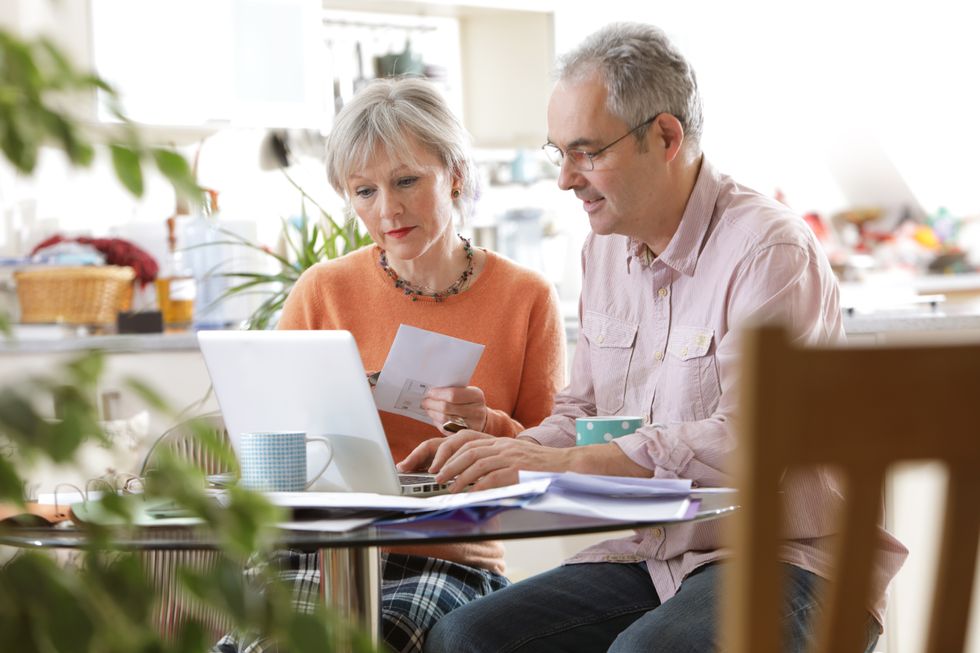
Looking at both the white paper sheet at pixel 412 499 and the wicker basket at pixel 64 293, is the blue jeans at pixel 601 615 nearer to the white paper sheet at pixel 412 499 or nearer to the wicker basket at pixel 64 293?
the white paper sheet at pixel 412 499

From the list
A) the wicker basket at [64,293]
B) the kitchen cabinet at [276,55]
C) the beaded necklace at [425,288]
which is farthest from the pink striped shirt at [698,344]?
the kitchen cabinet at [276,55]

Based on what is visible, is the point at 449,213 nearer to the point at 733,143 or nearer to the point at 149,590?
the point at 149,590

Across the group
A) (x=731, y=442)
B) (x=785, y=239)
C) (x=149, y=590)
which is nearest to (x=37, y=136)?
(x=149, y=590)

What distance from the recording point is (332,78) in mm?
5027

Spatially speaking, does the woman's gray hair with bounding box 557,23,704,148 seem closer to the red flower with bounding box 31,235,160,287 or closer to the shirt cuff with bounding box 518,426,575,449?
the shirt cuff with bounding box 518,426,575,449

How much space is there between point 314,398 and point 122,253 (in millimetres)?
2927

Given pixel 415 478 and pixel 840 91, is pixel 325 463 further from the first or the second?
pixel 840 91

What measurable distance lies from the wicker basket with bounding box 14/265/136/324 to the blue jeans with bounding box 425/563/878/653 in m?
2.61

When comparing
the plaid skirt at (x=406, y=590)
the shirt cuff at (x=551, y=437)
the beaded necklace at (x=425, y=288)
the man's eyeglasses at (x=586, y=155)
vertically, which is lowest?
the plaid skirt at (x=406, y=590)

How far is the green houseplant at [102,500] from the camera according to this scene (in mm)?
490

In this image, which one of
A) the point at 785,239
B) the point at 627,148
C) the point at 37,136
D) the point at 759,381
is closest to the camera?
the point at 37,136

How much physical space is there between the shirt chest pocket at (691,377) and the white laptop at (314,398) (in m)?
0.40

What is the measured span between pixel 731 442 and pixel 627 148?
1.71 feet

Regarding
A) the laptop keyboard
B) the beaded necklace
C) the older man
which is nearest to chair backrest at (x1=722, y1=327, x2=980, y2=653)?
the older man
